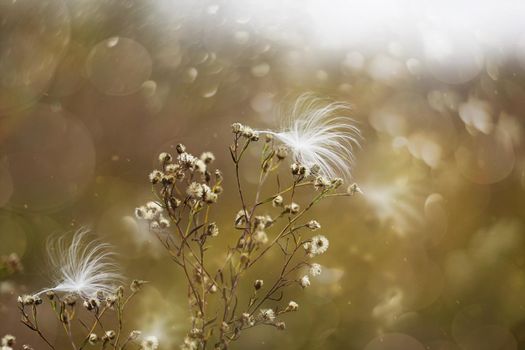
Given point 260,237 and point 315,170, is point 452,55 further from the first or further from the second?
point 260,237

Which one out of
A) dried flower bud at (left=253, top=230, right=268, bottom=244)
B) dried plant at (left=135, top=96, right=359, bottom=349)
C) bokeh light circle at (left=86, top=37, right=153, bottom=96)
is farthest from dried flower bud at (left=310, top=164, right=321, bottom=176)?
bokeh light circle at (left=86, top=37, right=153, bottom=96)

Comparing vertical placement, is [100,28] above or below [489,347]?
above

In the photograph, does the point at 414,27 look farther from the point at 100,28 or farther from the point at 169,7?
the point at 100,28

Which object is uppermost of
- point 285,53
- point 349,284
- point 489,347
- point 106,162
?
point 285,53

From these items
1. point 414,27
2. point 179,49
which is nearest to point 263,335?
point 179,49

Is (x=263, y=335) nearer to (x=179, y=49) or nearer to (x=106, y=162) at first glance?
(x=106, y=162)

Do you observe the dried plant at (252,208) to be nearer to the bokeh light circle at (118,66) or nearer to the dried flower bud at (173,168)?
the dried flower bud at (173,168)
